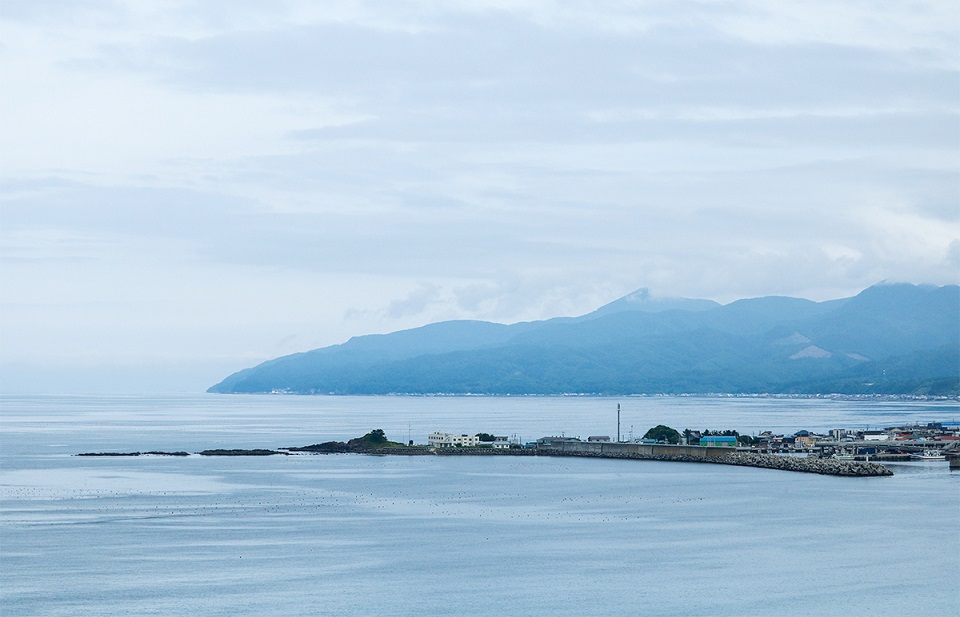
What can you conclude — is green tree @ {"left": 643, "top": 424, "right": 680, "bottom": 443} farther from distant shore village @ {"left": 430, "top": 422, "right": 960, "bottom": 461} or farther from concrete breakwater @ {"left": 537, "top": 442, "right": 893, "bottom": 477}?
concrete breakwater @ {"left": 537, "top": 442, "right": 893, "bottom": 477}

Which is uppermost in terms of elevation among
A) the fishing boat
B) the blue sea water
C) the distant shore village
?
the distant shore village

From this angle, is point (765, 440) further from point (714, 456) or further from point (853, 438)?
point (714, 456)

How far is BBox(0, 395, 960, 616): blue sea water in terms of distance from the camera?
29.0 metres

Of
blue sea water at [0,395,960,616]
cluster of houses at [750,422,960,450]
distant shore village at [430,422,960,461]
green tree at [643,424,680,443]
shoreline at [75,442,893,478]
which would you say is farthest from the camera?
green tree at [643,424,680,443]

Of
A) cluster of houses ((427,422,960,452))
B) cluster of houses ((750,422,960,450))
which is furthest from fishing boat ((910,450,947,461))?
cluster of houses ((750,422,960,450))

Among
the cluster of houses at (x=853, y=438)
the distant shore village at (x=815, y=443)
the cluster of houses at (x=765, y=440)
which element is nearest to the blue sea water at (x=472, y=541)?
the distant shore village at (x=815, y=443)

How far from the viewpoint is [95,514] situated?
4388cm

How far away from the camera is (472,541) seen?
37.8 m

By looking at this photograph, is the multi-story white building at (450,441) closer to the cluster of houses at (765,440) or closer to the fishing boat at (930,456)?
the cluster of houses at (765,440)

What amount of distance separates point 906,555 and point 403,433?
246 feet

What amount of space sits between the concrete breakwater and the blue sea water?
2.19 meters

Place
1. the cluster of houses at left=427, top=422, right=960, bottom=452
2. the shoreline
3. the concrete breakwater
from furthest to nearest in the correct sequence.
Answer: the cluster of houses at left=427, top=422, right=960, bottom=452
the shoreline
the concrete breakwater

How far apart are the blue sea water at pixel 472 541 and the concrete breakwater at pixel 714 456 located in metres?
2.19

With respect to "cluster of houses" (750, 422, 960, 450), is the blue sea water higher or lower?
lower
